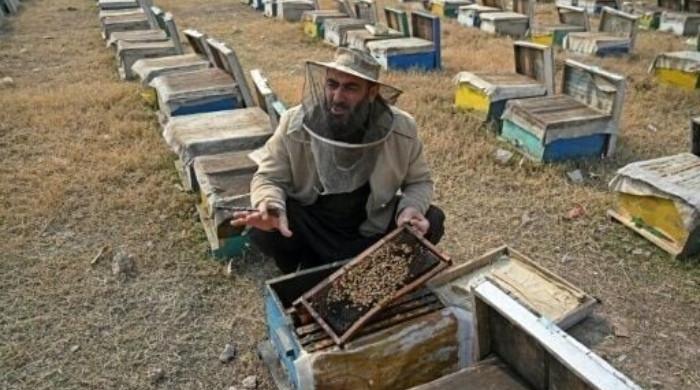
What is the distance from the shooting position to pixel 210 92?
5.01m

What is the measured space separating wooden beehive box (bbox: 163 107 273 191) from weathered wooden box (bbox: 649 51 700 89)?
4932 mm

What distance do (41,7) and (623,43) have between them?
11927mm

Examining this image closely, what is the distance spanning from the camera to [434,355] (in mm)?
2424

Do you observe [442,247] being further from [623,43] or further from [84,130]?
[623,43]

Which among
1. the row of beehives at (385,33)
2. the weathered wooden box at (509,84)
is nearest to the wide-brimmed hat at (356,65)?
the weathered wooden box at (509,84)

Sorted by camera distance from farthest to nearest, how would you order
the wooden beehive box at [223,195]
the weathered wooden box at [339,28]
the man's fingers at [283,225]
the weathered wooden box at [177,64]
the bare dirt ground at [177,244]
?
the weathered wooden box at [339,28], the weathered wooden box at [177,64], the wooden beehive box at [223,195], the bare dirt ground at [177,244], the man's fingers at [283,225]

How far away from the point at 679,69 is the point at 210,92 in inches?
208

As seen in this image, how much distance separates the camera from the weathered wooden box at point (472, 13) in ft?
33.8

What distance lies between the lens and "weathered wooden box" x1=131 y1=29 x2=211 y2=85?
5863mm

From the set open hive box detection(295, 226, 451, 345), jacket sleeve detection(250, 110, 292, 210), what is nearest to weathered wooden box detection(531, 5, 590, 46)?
jacket sleeve detection(250, 110, 292, 210)

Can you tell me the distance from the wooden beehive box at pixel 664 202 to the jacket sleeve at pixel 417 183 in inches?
65.9

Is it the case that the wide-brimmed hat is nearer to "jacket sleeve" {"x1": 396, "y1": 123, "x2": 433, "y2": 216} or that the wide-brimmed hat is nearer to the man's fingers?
"jacket sleeve" {"x1": 396, "y1": 123, "x2": 433, "y2": 216}

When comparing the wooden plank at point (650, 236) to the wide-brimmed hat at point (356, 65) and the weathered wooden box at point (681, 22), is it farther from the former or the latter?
the weathered wooden box at point (681, 22)

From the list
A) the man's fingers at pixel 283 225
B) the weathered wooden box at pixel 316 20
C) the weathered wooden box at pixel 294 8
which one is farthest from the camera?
the weathered wooden box at pixel 294 8
